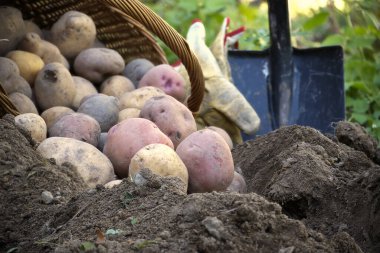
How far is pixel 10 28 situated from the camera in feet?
9.51

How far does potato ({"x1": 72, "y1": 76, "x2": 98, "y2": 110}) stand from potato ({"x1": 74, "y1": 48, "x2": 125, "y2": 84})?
0.17 ft

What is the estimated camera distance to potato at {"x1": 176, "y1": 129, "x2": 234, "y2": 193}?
2201 mm

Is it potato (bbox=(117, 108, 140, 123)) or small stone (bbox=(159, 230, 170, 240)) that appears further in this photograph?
potato (bbox=(117, 108, 140, 123))

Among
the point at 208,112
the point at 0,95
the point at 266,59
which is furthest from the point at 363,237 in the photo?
the point at 266,59

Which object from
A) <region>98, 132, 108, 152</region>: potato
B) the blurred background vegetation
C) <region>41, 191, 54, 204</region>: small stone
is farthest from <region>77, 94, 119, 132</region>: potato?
the blurred background vegetation

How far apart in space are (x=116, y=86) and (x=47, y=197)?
1116 millimetres

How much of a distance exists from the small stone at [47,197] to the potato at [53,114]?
692 millimetres

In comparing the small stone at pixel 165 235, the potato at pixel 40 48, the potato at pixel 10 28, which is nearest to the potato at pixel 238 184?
the small stone at pixel 165 235

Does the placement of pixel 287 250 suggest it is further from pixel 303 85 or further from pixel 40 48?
pixel 303 85

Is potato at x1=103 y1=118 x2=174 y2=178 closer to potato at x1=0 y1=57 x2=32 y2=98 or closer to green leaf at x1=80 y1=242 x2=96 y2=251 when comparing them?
potato at x1=0 y1=57 x2=32 y2=98

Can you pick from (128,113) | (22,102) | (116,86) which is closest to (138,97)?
(128,113)

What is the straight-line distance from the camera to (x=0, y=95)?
2.35 meters

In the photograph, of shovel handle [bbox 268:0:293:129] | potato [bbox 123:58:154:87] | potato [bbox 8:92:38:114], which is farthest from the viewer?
shovel handle [bbox 268:0:293:129]

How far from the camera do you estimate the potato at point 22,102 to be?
258cm
